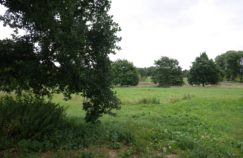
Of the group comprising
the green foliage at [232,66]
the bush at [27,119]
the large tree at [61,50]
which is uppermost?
the green foliage at [232,66]

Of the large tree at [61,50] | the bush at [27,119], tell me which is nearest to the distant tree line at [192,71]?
the large tree at [61,50]

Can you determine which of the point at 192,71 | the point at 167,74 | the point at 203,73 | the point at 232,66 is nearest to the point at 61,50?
the point at 203,73

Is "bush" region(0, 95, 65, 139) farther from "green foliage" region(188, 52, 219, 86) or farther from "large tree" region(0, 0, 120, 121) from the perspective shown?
"green foliage" region(188, 52, 219, 86)

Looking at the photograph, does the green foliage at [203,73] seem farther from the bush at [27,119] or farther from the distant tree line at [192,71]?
the bush at [27,119]

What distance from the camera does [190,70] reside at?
9800 cm

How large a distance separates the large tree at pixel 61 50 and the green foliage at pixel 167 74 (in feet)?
322

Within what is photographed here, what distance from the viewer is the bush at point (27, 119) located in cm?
951

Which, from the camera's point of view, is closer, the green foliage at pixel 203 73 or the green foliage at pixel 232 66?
the green foliage at pixel 203 73

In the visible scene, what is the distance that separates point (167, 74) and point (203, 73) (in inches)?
700

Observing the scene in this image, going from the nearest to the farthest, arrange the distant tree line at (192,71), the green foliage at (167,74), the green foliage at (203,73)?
the green foliage at (203,73)
the distant tree line at (192,71)
the green foliage at (167,74)

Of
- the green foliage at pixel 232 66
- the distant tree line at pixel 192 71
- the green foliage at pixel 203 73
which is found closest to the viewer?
the green foliage at pixel 203 73

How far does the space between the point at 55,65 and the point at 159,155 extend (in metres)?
4.05

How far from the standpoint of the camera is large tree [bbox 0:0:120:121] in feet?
31.7

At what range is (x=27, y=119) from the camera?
31.2 ft
